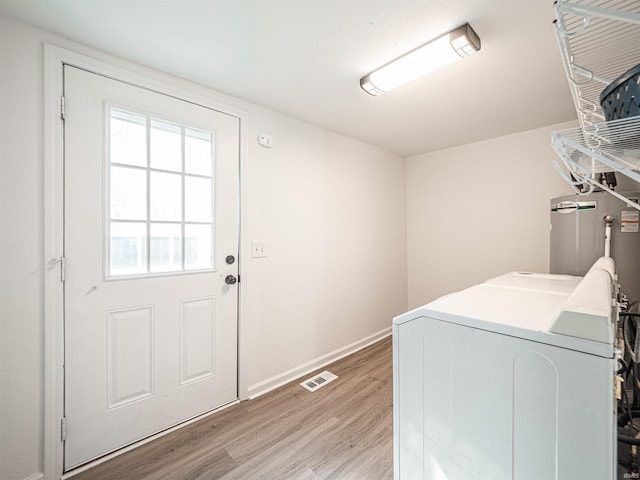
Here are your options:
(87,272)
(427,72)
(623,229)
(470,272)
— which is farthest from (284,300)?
(623,229)

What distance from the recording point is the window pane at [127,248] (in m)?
1.54

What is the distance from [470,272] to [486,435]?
2.57 meters

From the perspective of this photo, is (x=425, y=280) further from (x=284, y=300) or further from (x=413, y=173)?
(x=284, y=300)

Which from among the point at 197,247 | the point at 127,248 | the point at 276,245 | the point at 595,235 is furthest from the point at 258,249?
the point at 595,235

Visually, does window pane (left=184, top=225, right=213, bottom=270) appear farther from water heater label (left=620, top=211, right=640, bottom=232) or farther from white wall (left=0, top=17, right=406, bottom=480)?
water heater label (left=620, top=211, right=640, bottom=232)

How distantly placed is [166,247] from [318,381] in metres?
1.61

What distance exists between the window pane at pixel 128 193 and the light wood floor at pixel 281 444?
135cm

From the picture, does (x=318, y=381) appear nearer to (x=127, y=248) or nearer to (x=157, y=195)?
(x=127, y=248)

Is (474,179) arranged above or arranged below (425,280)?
above

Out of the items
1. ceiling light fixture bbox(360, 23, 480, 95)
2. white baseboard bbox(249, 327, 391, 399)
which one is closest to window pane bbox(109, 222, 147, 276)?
white baseboard bbox(249, 327, 391, 399)

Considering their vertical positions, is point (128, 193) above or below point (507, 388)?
above

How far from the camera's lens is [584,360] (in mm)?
628

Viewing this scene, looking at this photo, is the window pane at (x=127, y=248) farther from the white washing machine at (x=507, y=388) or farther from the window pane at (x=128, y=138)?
the white washing machine at (x=507, y=388)

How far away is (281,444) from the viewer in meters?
1.62
